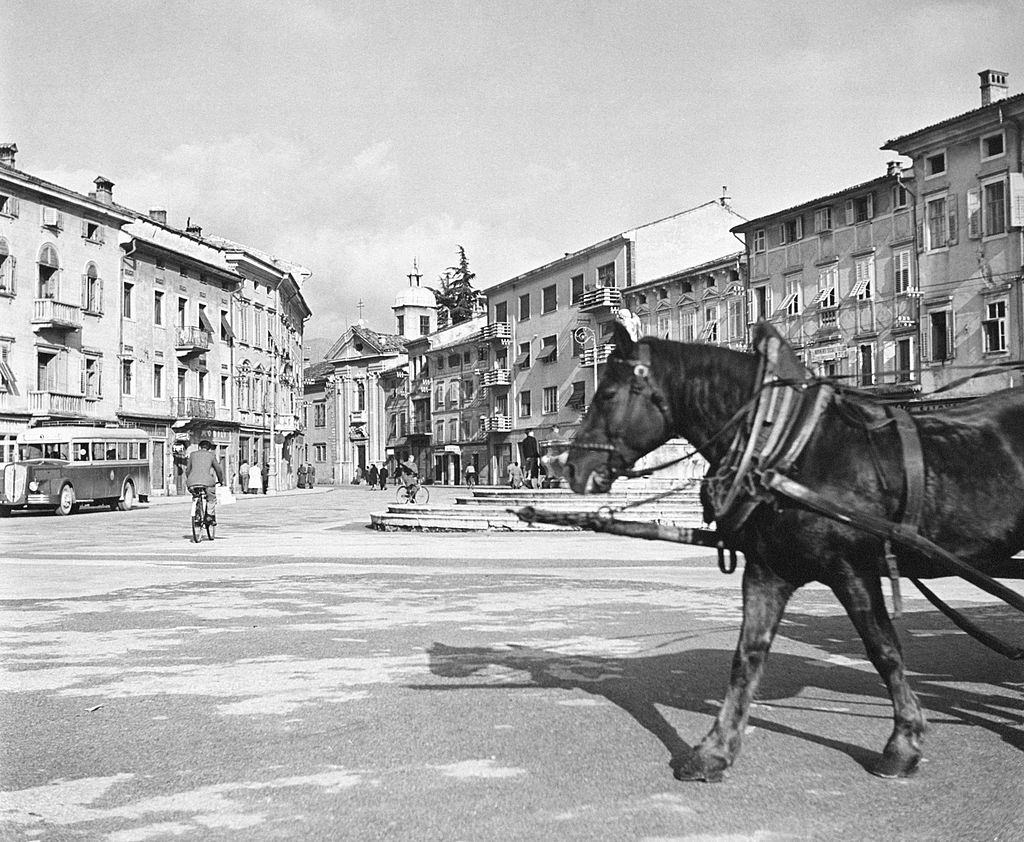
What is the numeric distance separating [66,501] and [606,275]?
34.6 m

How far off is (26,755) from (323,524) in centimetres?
2172

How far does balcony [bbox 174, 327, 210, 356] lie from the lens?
2083 inches

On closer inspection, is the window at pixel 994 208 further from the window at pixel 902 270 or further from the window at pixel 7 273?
the window at pixel 7 273

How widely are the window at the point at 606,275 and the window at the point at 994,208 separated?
25.7m

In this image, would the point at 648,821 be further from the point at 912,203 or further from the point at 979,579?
the point at 912,203

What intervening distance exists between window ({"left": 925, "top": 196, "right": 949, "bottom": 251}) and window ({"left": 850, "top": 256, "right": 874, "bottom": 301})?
2931 mm

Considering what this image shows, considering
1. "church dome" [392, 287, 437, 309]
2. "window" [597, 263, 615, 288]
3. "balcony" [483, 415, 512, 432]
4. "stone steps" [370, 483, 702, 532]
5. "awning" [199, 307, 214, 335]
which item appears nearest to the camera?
"stone steps" [370, 483, 702, 532]

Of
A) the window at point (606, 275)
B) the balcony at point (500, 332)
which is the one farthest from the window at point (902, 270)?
the balcony at point (500, 332)

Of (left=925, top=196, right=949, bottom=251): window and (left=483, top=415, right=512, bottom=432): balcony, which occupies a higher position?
(left=925, top=196, right=949, bottom=251): window

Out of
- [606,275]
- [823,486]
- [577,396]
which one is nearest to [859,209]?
[606,275]

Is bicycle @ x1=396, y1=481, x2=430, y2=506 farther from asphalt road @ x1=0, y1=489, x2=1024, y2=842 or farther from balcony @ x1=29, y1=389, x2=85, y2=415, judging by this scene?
asphalt road @ x1=0, y1=489, x2=1024, y2=842

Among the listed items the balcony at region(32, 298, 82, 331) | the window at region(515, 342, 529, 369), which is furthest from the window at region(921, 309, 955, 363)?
the window at region(515, 342, 529, 369)

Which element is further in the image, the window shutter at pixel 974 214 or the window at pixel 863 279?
the window at pixel 863 279

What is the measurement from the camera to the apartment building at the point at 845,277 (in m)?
39.3
